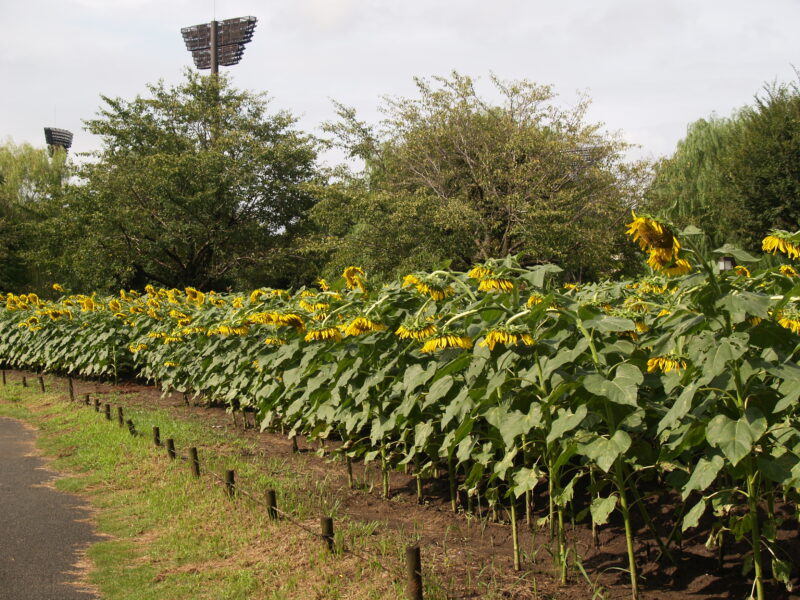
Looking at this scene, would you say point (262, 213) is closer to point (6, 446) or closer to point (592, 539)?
point (6, 446)

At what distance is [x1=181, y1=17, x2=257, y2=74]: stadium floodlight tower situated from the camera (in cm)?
4553

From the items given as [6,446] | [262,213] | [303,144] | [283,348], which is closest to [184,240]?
[262,213]

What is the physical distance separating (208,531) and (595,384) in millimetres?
2973

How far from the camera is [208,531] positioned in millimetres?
4852

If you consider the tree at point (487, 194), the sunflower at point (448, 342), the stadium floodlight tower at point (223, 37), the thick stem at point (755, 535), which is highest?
the stadium floodlight tower at point (223, 37)

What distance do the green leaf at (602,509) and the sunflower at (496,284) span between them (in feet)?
3.41

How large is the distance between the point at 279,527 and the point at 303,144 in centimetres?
2787

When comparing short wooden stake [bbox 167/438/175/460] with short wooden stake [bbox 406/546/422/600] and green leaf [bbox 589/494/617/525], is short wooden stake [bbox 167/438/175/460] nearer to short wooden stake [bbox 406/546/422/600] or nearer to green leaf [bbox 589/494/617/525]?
short wooden stake [bbox 406/546/422/600]

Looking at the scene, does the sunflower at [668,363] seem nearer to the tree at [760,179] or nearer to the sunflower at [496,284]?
the sunflower at [496,284]

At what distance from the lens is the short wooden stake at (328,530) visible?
4016 mm

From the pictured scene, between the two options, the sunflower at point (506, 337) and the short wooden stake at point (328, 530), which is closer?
the sunflower at point (506, 337)

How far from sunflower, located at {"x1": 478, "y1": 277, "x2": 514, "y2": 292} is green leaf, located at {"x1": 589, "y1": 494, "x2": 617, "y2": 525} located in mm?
1040

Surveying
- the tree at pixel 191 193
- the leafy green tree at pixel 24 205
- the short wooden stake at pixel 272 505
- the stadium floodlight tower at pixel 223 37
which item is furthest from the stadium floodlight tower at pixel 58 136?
the short wooden stake at pixel 272 505

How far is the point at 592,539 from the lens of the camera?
4008 mm
